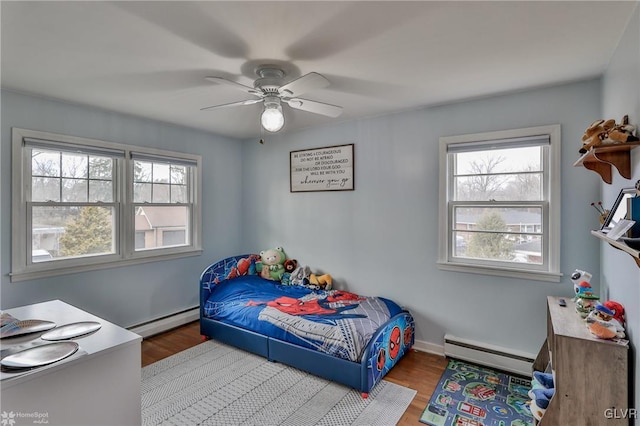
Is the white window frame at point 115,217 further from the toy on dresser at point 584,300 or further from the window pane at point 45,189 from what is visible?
the toy on dresser at point 584,300

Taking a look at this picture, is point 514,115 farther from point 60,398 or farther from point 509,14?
point 60,398

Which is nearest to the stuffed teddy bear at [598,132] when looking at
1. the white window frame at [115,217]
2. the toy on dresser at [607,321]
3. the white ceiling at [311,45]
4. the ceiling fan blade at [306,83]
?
the white ceiling at [311,45]

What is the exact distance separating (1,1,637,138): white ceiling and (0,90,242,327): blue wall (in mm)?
274

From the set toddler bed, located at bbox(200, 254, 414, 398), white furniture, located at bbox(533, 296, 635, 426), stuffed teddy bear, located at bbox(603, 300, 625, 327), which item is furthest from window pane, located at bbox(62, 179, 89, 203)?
stuffed teddy bear, located at bbox(603, 300, 625, 327)

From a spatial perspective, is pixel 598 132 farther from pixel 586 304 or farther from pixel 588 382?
pixel 588 382

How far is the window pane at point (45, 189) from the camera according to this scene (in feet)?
9.04

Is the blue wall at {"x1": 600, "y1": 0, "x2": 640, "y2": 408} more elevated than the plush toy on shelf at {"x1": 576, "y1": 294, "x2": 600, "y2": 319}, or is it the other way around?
the blue wall at {"x1": 600, "y1": 0, "x2": 640, "y2": 408}

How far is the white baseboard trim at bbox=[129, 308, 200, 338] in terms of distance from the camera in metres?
3.42

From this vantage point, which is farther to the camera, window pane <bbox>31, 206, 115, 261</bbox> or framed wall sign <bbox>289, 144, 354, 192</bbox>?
framed wall sign <bbox>289, 144, 354, 192</bbox>

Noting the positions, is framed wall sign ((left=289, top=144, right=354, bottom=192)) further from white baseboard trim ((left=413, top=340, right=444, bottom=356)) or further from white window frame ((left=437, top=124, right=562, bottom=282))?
white baseboard trim ((left=413, top=340, right=444, bottom=356))

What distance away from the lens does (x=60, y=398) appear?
3.98ft

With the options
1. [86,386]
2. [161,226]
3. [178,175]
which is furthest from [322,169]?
[86,386]

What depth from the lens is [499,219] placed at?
2795 mm

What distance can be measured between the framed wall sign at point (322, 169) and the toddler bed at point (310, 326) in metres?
1.23
